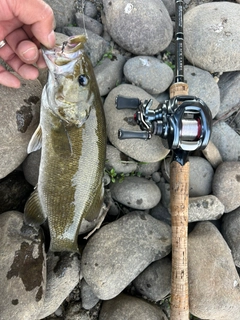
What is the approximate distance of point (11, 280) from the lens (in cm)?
305

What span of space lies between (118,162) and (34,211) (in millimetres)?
1064

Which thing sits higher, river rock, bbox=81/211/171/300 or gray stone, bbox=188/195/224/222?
gray stone, bbox=188/195/224/222

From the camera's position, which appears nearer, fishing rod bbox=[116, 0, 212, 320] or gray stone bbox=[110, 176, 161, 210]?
fishing rod bbox=[116, 0, 212, 320]

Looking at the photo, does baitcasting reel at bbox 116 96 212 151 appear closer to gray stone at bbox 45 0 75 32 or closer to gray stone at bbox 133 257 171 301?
gray stone at bbox 133 257 171 301

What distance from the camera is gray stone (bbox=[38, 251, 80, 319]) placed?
3.33 m

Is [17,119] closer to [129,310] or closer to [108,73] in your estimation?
[108,73]

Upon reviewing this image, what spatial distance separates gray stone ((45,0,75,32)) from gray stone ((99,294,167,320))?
319cm

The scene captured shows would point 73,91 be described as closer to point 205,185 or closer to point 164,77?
point 164,77

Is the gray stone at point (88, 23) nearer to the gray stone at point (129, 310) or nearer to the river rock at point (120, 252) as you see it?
the river rock at point (120, 252)

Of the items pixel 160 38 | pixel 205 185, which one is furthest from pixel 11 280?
pixel 160 38

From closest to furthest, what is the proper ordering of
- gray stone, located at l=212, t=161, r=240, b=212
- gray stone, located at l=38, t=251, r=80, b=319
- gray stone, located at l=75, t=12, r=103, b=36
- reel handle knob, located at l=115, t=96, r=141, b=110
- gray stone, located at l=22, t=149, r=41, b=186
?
reel handle knob, located at l=115, t=96, r=141, b=110, gray stone, located at l=38, t=251, r=80, b=319, gray stone, located at l=22, t=149, r=41, b=186, gray stone, located at l=212, t=161, r=240, b=212, gray stone, located at l=75, t=12, r=103, b=36

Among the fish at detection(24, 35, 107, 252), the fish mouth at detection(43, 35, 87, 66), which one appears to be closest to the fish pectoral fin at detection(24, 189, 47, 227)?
the fish at detection(24, 35, 107, 252)

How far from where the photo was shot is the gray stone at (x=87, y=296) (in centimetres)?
363

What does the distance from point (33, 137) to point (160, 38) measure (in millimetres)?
1906
